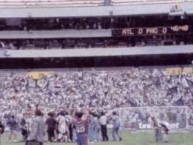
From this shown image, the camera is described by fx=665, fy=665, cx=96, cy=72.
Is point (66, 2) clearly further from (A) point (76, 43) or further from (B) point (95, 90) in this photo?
(B) point (95, 90)

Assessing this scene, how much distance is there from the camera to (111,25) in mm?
56219

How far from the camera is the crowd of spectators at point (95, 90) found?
128ft

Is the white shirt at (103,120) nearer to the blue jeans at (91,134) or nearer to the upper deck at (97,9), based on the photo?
the blue jeans at (91,134)

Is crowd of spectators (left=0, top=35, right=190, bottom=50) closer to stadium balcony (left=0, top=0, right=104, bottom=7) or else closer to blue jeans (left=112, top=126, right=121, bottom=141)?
stadium balcony (left=0, top=0, right=104, bottom=7)

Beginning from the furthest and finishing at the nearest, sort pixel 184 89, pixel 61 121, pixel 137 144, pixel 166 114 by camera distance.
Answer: pixel 184 89 < pixel 166 114 < pixel 61 121 < pixel 137 144

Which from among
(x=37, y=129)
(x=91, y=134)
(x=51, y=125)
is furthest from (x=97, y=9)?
(x=37, y=129)

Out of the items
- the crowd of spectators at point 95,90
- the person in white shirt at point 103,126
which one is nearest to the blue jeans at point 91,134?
the person in white shirt at point 103,126

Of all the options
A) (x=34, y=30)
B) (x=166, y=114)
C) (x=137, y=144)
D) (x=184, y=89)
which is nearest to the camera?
(x=137, y=144)

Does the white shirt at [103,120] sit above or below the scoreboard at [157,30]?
below

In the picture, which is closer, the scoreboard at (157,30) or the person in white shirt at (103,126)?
the person in white shirt at (103,126)

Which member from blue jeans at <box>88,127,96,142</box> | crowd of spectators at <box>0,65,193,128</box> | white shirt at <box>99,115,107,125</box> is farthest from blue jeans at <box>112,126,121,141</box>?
crowd of spectators at <box>0,65,193,128</box>

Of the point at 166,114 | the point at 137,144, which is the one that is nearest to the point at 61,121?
the point at 137,144

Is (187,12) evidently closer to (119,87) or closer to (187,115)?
(119,87)

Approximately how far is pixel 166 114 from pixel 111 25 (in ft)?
79.5
